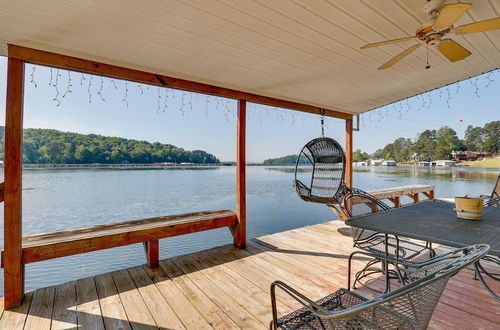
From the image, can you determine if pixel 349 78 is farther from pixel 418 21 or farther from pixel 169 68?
pixel 169 68

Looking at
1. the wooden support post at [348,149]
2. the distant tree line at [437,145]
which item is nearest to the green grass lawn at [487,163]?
the distant tree line at [437,145]

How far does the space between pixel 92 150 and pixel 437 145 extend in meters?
11.7

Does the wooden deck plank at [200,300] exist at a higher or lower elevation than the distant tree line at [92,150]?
lower

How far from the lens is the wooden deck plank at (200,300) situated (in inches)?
77.3

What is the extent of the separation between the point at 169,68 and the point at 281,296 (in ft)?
8.86

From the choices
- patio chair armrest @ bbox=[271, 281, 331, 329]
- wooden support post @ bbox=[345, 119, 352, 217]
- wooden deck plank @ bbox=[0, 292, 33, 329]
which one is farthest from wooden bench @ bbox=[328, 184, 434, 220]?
wooden deck plank @ bbox=[0, 292, 33, 329]

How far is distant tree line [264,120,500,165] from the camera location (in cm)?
704

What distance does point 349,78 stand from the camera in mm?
3350

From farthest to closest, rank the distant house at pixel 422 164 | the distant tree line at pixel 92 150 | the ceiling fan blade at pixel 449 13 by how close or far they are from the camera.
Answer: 1. the distant house at pixel 422 164
2. the distant tree line at pixel 92 150
3. the ceiling fan blade at pixel 449 13

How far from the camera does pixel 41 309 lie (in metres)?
2.17

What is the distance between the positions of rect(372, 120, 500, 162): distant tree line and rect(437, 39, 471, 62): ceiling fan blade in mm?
6400

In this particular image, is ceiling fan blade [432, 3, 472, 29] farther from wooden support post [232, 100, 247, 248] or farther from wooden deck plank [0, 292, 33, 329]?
wooden deck plank [0, 292, 33, 329]

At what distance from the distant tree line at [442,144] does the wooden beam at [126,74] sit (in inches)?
276

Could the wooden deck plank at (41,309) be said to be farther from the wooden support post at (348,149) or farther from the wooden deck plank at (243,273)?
the wooden support post at (348,149)
